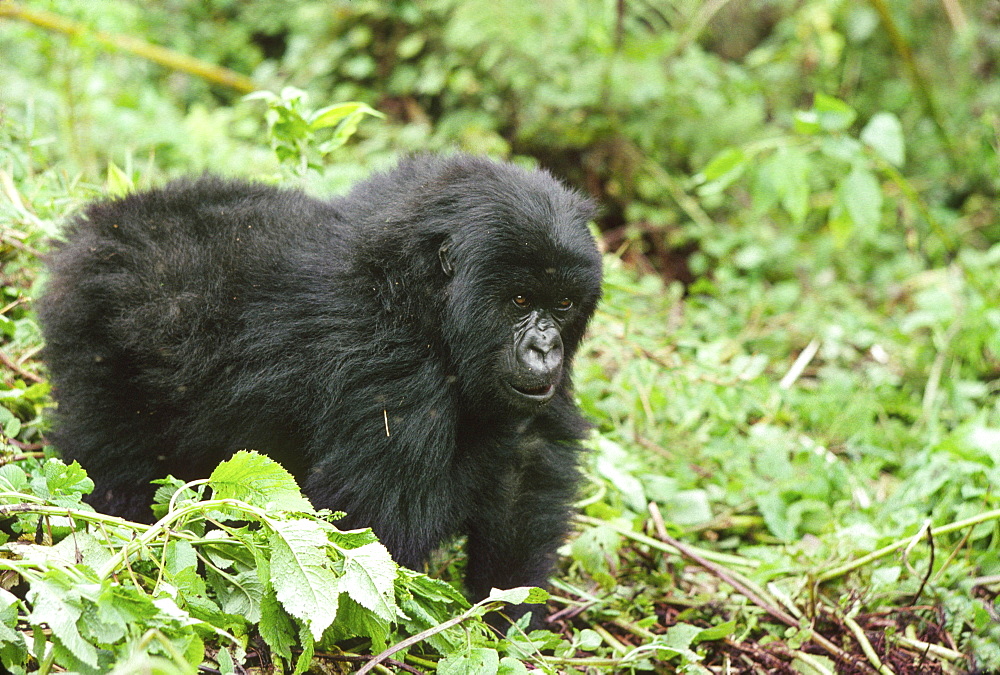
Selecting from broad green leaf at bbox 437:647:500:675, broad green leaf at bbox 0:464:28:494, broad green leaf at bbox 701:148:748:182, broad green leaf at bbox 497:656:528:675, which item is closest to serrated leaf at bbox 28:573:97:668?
broad green leaf at bbox 0:464:28:494

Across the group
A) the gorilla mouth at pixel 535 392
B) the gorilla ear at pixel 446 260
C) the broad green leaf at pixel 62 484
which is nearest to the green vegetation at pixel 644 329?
the broad green leaf at pixel 62 484

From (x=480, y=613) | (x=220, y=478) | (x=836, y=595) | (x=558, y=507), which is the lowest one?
(x=836, y=595)

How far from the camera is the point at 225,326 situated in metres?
2.62

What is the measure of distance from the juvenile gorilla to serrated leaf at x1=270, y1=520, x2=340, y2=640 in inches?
21.4

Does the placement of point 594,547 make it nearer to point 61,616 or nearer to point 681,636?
point 681,636

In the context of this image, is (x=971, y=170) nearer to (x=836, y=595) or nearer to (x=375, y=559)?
(x=836, y=595)

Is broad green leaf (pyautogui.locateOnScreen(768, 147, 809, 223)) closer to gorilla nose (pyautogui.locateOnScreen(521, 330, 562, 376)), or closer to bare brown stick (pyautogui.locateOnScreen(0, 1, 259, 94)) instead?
gorilla nose (pyautogui.locateOnScreen(521, 330, 562, 376))

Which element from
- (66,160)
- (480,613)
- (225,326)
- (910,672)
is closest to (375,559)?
(480,613)

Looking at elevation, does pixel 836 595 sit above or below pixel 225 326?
below

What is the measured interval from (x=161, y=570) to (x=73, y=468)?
0.34 m

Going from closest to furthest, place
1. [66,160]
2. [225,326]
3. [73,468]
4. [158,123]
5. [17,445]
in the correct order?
[73,468]
[225,326]
[17,445]
[66,160]
[158,123]

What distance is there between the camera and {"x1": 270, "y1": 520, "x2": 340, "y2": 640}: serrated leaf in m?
1.88

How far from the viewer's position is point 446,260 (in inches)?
105

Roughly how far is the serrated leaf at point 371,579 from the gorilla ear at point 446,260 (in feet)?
3.08
